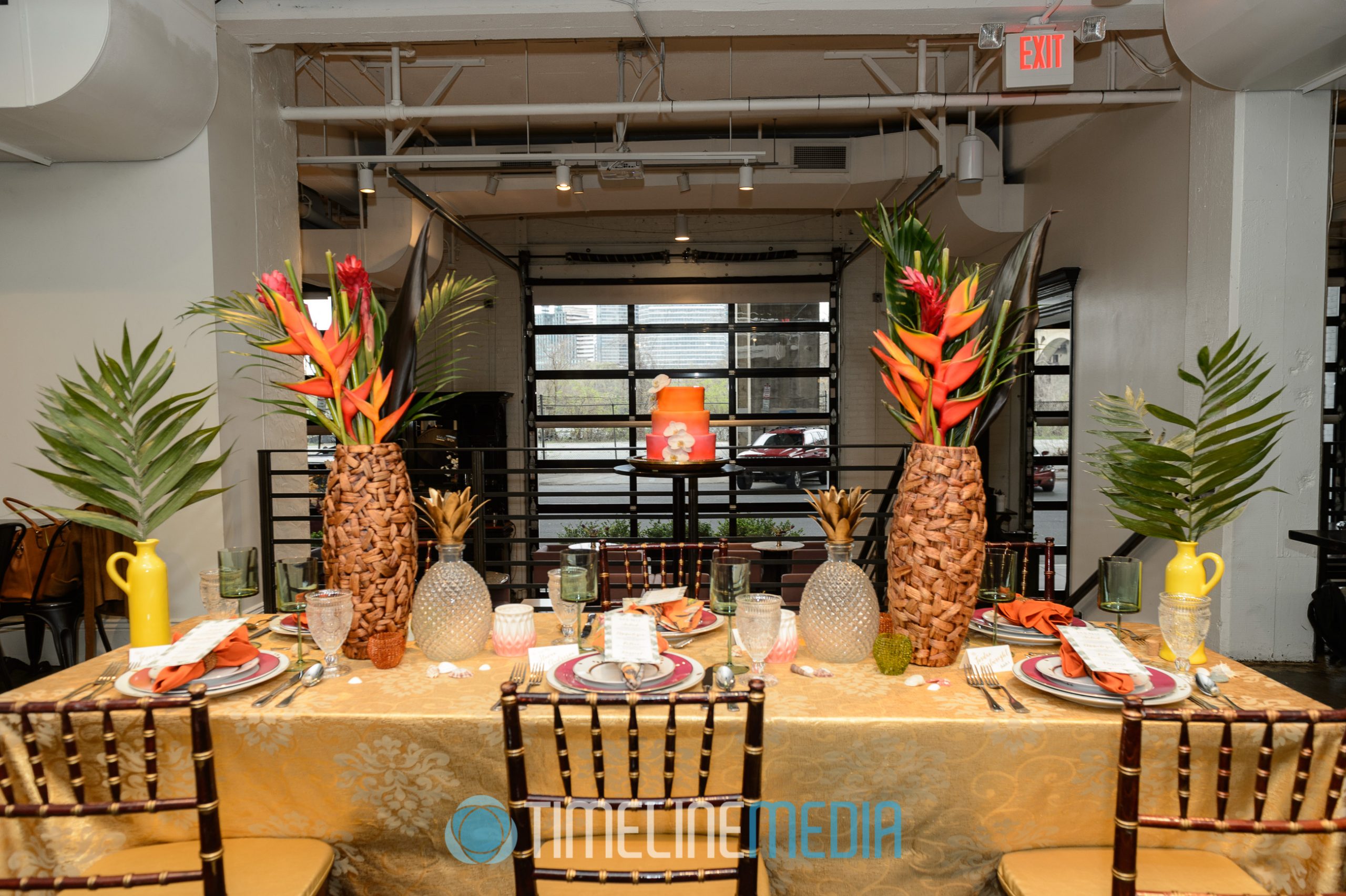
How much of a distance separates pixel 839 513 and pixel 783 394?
7337 mm

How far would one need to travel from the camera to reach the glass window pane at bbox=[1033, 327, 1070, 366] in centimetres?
570

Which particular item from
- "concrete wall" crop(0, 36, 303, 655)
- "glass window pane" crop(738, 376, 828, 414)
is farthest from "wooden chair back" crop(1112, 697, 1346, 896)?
"glass window pane" crop(738, 376, 828, 414)

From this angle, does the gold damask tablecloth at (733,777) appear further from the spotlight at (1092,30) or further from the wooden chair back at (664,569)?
the spotlight at (1092,30)

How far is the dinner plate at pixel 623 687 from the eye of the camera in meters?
1.41

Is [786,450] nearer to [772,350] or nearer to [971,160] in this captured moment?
[772,350]

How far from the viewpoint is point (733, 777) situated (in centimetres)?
135

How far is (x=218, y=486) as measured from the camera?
361 centimetres

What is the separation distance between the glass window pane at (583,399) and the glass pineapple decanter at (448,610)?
7.20m

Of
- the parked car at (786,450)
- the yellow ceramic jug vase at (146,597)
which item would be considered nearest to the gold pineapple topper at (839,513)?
the yellow ceramic jug vase at (146,597)

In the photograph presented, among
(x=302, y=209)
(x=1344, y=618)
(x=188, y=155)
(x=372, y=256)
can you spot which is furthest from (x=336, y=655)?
(x=302, y=209)

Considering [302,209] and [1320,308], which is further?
[302,209]

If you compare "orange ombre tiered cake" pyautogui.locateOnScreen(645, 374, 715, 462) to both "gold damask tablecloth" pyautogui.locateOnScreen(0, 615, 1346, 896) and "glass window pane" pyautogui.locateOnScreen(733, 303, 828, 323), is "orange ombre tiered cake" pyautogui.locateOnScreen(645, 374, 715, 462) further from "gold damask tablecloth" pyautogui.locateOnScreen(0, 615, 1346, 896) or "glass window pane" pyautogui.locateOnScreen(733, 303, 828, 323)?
"glass window pane" pyautogui.locateOnScreen(733, 303, 828, 323)

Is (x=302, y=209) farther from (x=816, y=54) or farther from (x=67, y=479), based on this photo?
(x=67, y=479)

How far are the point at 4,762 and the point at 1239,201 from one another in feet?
14.8
